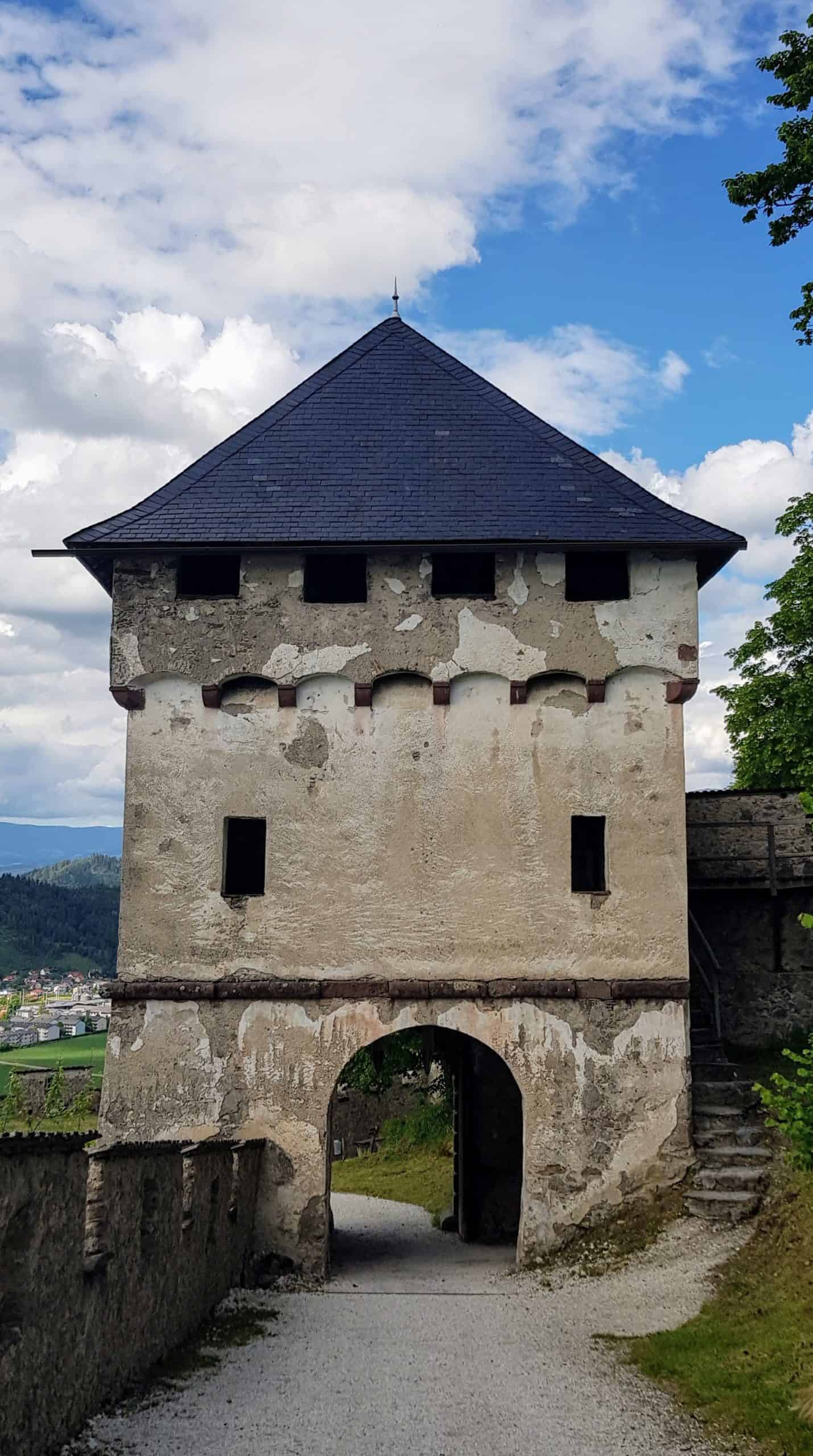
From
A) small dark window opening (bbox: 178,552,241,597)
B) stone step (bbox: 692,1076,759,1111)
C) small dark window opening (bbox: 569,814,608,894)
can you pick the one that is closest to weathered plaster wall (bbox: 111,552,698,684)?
small dark window opening (bbox: 178,552,241,597)

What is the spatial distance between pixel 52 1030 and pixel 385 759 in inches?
2396

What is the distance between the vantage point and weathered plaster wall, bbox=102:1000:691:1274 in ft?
46.0

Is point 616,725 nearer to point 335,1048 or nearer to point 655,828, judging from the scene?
point 655,828

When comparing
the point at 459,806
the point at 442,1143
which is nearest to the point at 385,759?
the point at 459,806

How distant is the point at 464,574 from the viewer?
54.2 feet

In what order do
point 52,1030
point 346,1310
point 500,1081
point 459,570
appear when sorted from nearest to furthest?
point 346,1310, point 459,570, point 500,1081, point 52,1030

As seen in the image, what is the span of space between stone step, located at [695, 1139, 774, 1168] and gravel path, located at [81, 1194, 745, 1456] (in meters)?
0.87

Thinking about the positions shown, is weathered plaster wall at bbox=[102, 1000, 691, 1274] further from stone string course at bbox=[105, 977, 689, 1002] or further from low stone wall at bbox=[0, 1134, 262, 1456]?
low stone wall at bbox=[0, 1134, 262, 1456]

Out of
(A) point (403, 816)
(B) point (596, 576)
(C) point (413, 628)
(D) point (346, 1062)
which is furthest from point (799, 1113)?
(B) point (596, 576)

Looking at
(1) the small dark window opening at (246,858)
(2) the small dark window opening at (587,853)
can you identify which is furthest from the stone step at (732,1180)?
(1) the small dark window opening at (246,858)

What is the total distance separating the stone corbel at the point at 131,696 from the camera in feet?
49.7

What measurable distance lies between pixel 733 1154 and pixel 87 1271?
840cm

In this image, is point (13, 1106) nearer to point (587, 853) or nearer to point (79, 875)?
point (587, 853)

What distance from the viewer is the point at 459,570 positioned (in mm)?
16500
